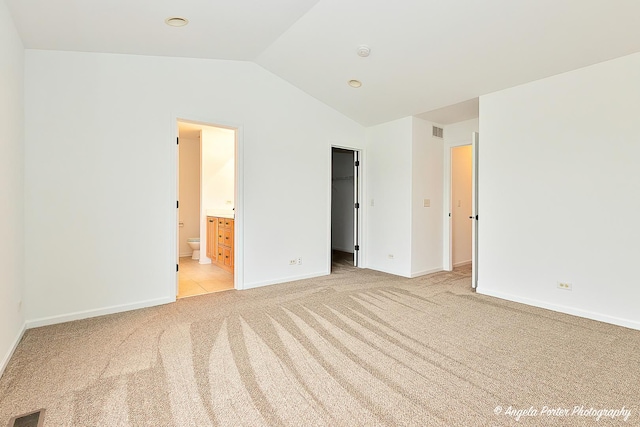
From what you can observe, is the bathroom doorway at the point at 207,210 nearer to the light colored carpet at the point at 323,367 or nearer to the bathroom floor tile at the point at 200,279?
the bathroom floor tile at the point at 200,279

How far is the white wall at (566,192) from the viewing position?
2.95 metres

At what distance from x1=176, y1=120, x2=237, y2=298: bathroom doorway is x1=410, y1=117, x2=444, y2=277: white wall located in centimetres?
274

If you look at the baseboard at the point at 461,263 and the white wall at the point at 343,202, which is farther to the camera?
the white wall at the point at 343,202

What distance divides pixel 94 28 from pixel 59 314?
264 centimetres

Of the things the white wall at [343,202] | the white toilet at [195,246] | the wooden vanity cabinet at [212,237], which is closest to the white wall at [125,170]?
the wooden vanity cabinet at [212,237]

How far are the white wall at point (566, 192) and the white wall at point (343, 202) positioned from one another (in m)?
3.48

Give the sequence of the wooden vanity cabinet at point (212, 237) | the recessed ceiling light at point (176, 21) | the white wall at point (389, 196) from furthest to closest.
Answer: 1. the wooden vanity cabinet at point (212, 237)
2. the white wall at point (389, 196)
3. the recessed ceiling light at point (176, 21)

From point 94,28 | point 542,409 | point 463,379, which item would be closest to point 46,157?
point 94,28

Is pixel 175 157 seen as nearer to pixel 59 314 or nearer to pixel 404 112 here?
pixel 59 314

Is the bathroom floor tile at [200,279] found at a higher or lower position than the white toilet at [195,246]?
lower

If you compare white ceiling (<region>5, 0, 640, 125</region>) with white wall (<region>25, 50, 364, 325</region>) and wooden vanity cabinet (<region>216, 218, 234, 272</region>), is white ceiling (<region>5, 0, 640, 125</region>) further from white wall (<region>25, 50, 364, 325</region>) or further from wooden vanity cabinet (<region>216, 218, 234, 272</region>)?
wooden vanity cabinet (<region>216, 218, 234, 272</region>)

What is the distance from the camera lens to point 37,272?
2926mm

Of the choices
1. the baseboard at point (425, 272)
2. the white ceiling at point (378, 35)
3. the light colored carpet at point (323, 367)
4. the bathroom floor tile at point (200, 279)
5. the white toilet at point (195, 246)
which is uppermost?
the white ceiling at point (378, 35)

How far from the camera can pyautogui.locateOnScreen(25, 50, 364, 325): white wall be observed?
2951mm
